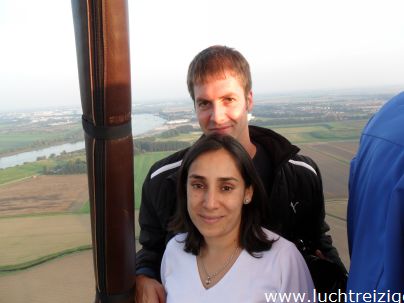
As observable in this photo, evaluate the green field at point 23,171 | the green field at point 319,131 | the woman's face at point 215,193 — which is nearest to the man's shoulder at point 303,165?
the woman's face at point 215,193

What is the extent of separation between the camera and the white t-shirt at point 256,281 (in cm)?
117

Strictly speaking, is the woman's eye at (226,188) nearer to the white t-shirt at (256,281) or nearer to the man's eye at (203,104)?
the white t-shirt at (256,281)

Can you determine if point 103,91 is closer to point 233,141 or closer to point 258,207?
point 233,141

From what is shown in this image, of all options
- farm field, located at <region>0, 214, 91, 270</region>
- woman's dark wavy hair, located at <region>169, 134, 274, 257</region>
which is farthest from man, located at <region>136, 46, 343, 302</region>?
farm field, located at <region>0, 214, 91, 270</region>

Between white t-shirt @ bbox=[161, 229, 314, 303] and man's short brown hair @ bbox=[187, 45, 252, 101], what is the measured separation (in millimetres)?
717

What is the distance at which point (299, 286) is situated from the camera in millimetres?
1190

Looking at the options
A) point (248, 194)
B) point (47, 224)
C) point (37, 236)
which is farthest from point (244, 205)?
point (37, 236)

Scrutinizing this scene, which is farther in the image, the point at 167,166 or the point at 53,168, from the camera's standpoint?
the point at 53,168

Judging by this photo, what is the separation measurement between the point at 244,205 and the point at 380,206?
72 cm

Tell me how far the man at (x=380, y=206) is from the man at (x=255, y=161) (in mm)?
683

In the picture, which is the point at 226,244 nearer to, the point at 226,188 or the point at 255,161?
the point at 226,188

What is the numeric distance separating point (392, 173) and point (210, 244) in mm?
845

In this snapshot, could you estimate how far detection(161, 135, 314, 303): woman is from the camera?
3.93 ft

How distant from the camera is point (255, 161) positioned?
66.0 inches
